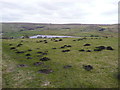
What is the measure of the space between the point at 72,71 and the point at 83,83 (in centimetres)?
593

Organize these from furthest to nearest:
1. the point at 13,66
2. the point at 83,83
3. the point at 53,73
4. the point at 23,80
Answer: the point at 13,66 → the point at 53,73 → the point at 23,80 → the point at 83,83

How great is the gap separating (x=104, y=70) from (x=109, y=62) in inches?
256

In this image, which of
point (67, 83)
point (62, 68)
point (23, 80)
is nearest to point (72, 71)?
point (62, 68)

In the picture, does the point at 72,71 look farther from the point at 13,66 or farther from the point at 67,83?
the point at 13,66

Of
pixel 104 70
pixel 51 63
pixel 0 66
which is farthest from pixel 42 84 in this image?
pixel 0 66

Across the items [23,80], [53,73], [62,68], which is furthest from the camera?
[62,68]

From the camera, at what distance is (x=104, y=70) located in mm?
27719

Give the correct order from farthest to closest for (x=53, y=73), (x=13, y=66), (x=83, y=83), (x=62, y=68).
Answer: (x=13, y=66) < (x=62, y=68) < (x=53, y=73) < (x=83, y=83)

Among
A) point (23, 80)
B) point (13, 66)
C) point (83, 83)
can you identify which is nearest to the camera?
point (83, 83)

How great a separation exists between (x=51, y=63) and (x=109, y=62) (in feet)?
52.2

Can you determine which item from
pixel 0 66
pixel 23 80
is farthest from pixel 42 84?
pixel 0 66

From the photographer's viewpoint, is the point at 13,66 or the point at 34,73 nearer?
the point at 34,73

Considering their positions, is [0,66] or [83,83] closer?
[83,83]

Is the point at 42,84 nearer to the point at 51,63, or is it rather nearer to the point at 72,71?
the point at 72,71
